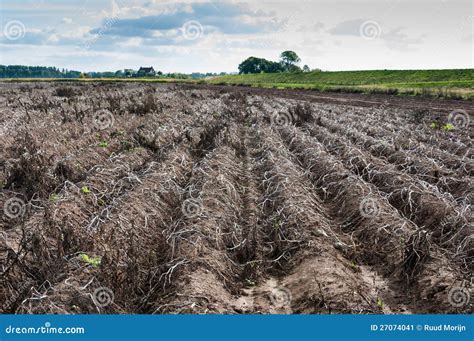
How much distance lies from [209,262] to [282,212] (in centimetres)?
197

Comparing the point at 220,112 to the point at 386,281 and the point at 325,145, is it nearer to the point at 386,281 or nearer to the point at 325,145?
the point at 325,145

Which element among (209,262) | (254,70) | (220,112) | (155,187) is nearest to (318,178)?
(155,187)

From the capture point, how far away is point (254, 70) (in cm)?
10675
